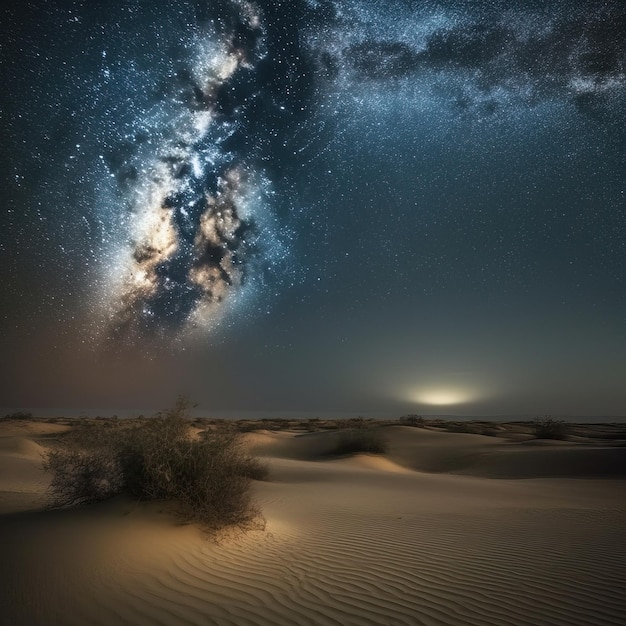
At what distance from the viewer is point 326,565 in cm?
677

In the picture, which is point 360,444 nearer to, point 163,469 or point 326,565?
point 163,469

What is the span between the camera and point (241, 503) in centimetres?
827

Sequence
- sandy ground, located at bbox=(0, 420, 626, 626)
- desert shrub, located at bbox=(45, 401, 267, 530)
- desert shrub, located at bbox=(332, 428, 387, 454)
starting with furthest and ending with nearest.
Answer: desert shrub, located at bbox=(332, 428, 387, 454) < desert shrub, located at bbox=(45, 401, 267, 530) < sandy ground, located at bbox=(0, 420, 626, 626)

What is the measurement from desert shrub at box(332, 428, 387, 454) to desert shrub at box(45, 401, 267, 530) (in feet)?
63.1

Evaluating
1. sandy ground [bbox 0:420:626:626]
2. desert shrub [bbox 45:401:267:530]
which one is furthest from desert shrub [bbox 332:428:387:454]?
desert shrub [bbox 45:401:267:530]

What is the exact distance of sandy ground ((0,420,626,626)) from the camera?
513 cm

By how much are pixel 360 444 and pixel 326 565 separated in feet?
70.5

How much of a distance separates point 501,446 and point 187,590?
25171 millimetres

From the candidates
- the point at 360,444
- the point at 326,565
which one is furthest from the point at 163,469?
the point at 360,444

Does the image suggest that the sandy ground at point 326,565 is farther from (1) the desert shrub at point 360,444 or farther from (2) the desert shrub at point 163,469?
(1) the desert shrub at point 360,444

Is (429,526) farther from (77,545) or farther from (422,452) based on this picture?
(422,452)

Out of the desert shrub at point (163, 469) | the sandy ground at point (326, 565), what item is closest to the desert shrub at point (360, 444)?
the sandy ground at point (326, 565)

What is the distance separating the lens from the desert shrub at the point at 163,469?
7797 millimetres

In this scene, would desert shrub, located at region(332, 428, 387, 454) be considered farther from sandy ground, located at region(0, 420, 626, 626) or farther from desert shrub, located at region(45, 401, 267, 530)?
desert shrub, located at region(45, 401, 267, 530)
